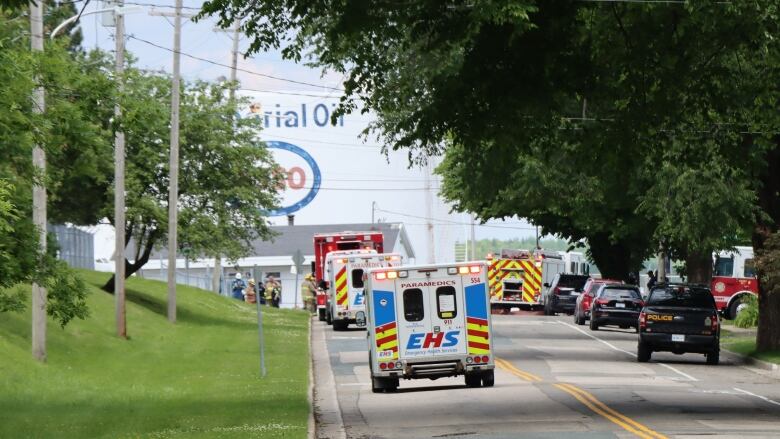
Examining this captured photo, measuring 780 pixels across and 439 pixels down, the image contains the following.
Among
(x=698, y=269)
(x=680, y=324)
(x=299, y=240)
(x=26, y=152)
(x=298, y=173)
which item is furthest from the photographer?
(x=298, y=173)

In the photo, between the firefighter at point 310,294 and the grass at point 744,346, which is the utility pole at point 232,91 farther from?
the grass at point 744,346

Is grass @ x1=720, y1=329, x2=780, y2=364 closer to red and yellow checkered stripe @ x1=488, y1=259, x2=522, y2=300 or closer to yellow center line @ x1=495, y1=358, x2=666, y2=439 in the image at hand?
yellow center line @ x1=495, y1=358, x2=666, y2=439

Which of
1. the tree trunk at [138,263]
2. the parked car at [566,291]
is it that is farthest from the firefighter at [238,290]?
the tree trunk at [138,263]

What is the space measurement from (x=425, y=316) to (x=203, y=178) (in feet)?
94.6

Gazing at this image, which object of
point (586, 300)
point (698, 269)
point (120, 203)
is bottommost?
point (586, 300)

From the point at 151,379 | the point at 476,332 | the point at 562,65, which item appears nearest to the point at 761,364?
the point at 476,332

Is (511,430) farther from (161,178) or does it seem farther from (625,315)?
(161,178)

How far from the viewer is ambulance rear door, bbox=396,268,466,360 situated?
2595cm

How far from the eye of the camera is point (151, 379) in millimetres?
31844

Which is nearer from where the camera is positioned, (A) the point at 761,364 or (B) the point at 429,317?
(B) the point at 429,317

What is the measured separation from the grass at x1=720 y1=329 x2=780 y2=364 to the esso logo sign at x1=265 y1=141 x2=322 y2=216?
95610 mm

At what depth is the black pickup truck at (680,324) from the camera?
1359 inches

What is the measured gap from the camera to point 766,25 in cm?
2122

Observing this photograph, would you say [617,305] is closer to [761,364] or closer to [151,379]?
[761,364]
